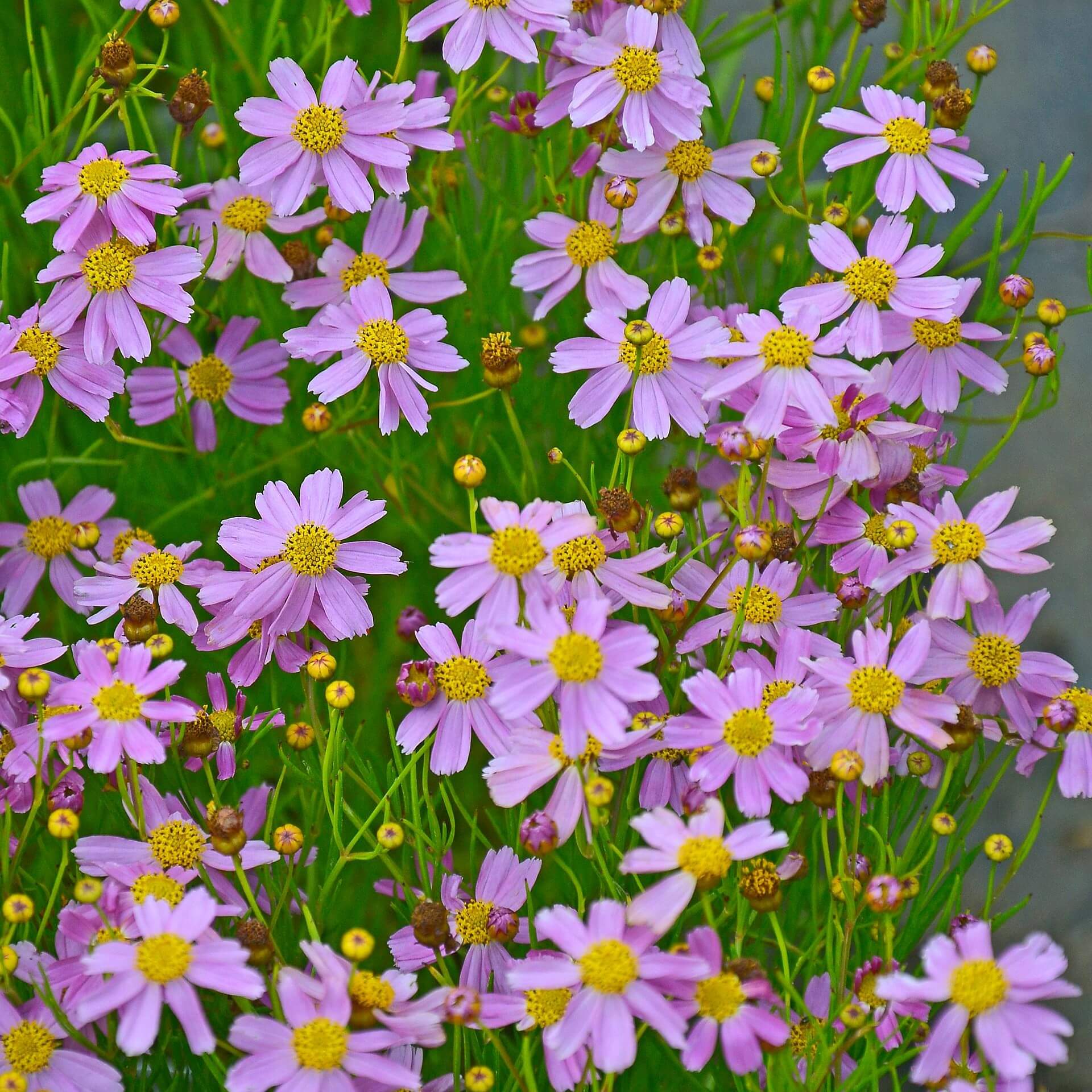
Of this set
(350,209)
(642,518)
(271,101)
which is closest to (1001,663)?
(642,518)

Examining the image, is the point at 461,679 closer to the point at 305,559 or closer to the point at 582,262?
the point at 305,559

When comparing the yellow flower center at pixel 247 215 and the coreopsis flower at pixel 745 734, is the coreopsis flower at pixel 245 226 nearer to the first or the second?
the yellow flower center at pixel 247 215

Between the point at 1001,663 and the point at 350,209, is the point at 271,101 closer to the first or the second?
the point at 350,209

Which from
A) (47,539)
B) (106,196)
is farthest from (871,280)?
(47,539)

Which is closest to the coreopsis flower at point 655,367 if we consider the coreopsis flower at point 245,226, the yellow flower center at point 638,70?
the yellow flower center at point 638,70

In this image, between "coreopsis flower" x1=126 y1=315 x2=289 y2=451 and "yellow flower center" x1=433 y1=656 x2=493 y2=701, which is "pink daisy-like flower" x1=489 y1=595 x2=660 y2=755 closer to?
"yellow flower center" x1=433 y1=656 x2=493 y2=701
